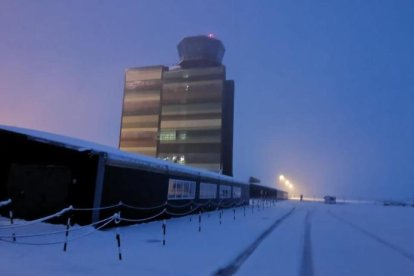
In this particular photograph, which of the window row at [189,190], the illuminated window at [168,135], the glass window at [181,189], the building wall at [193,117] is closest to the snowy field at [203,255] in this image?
the glass window at [181,189]

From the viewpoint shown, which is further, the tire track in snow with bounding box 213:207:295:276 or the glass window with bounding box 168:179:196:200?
the glass window with bounding box 168:179:196:200

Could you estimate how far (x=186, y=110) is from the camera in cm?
8838

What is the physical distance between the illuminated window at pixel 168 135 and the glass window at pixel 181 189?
198ft

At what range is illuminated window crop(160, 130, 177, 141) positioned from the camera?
3467 inches

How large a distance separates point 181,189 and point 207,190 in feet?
21.1

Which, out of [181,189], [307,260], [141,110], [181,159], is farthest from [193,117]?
[307,260]

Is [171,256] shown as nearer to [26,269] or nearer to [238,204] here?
[26,269]

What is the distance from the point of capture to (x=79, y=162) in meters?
16.6

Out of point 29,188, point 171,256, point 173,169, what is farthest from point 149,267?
point 173,169

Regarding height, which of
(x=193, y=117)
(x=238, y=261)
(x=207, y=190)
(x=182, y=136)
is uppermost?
(x=193, y=117)

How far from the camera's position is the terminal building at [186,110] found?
84.8m

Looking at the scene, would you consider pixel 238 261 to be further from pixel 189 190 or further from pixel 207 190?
pixel 207 190

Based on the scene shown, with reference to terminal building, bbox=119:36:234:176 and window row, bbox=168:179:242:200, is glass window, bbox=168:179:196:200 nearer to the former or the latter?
window row, bbox=168:179:242:200

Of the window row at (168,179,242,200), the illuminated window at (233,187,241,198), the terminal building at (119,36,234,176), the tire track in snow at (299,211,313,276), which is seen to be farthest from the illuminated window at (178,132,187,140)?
the tire track in snow at (299,211,313,276)
